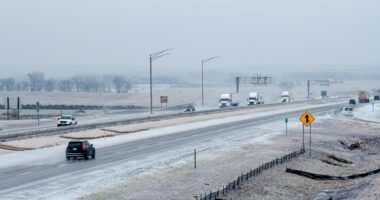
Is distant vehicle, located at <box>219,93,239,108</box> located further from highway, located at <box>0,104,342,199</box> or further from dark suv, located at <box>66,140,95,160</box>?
dark suv, located at <box>66,140,95,160</box>

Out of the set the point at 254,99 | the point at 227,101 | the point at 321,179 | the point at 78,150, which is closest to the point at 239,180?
the point at 321,179

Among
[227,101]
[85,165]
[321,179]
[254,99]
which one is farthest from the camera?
[254,99]

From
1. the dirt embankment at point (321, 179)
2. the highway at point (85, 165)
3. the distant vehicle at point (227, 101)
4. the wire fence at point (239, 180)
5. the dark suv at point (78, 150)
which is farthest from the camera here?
the distant vehicle at point (227, 101)

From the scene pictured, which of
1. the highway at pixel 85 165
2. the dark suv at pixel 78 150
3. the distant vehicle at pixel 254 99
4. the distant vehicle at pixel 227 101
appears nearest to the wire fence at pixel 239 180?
the highway at pixel 85 165

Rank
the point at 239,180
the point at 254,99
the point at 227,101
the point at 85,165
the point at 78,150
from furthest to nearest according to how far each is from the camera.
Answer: the point at 254,99 → the point at 227,101 → the point at 78,150 → the point at 85,165 → the point at 239,180

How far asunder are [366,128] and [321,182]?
45.2 meters

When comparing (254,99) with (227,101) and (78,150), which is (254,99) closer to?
(227,101)

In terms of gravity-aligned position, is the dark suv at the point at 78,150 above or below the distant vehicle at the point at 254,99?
below

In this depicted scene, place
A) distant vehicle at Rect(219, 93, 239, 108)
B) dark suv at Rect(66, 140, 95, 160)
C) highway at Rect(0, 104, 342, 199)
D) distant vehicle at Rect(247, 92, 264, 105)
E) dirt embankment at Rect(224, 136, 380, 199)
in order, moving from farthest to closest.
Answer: distant vehicle at Rect(247, 92, 264, 105)
distant vehicle at Rect(219, 93, 239, 108)
dark suv at Rect(66, 140, 95, 160)
highway at Rect(0, 104, 342, 199)
dirt embankment at Rect(224, 136, 380, 199)

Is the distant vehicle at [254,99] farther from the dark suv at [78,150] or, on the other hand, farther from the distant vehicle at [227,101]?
the dark suv at [78,150]

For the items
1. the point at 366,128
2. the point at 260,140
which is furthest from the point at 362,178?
the point at 366,128

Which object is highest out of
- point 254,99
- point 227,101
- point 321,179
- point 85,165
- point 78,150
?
point 254,99

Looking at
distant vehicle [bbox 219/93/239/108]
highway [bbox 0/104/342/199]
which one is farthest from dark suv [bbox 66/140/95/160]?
distant vehicle [bbox 219/93/239/108]

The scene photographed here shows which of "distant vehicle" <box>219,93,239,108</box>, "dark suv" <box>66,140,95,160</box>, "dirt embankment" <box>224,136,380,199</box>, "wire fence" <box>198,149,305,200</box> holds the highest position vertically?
"distant vehicle" <box>219,93,239,108</box>
